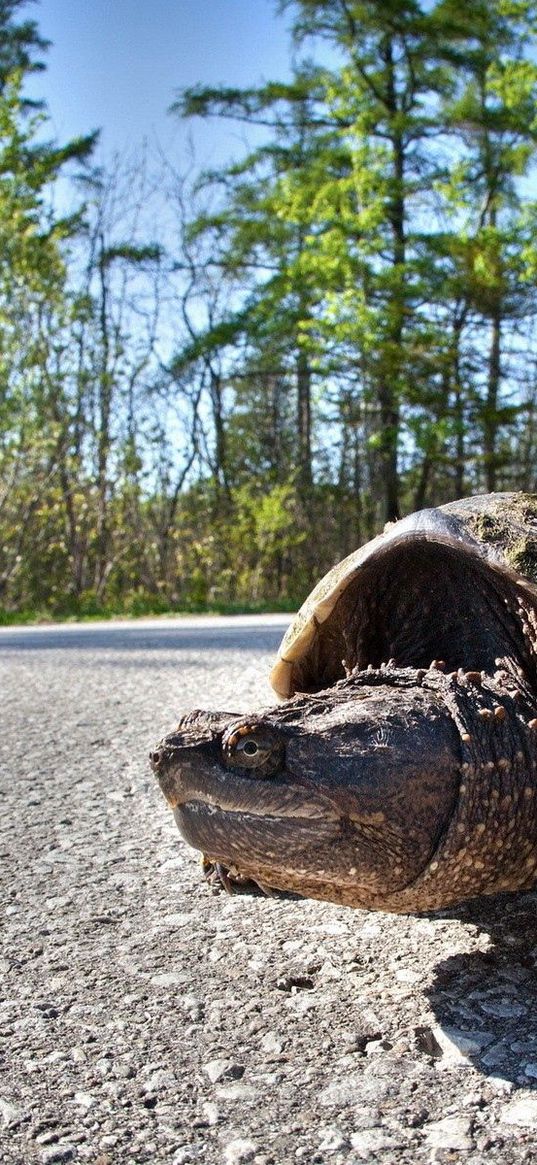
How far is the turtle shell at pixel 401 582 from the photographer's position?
1.94 m

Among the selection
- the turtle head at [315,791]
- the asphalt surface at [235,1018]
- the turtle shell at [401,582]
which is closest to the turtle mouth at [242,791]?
the turtle head at [315,791]

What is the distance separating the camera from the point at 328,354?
1920 cm

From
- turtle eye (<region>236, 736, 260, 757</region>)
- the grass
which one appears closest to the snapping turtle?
turtle eye (<region>236, 736, 260, 757</region>)

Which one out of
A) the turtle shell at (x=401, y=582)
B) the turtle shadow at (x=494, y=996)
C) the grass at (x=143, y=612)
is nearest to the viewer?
the turtle shadow at (x=494, y=996)

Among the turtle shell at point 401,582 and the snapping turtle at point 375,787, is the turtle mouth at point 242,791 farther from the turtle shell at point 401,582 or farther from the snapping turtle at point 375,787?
the turtle shell at point 401,582

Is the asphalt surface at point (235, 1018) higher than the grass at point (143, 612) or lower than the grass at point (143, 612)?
lower

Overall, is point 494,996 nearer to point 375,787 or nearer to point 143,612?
point 375,787

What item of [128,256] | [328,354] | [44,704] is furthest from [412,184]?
[44,704]

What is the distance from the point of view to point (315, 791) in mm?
1440

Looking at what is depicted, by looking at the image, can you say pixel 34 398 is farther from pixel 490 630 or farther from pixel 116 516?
pixel 490 630

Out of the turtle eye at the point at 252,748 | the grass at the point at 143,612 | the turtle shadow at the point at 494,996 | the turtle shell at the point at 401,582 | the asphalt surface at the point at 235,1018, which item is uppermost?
the turtle shell at the point at 401,582

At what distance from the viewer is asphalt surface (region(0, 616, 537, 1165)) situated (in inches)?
47.9

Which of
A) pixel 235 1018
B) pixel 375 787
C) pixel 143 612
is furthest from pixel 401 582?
pixel 143 612

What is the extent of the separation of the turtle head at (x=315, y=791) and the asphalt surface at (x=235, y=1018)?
0.77 ft
